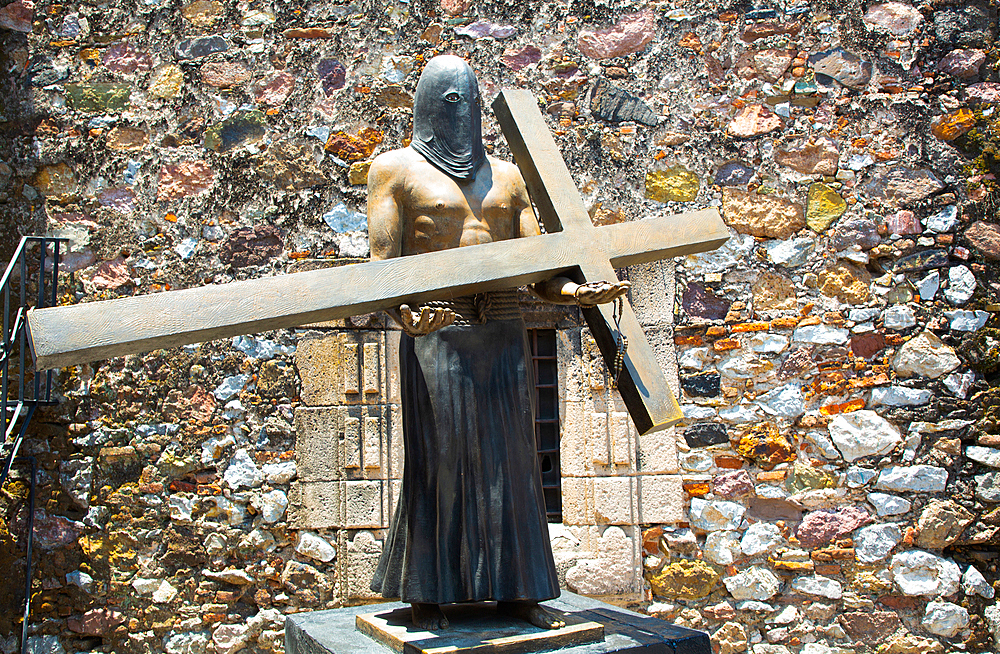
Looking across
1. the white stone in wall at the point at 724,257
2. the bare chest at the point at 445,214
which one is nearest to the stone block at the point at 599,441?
the white stone in wall at the point at 724,257

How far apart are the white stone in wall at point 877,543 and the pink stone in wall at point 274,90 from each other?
3819 millimetres

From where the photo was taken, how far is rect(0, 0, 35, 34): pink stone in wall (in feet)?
14.8

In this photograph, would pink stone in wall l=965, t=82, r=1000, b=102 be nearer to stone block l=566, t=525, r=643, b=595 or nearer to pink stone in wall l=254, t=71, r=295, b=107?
stone block l=566, t=525, r=643, b=595

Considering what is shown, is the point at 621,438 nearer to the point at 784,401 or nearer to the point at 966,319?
the point at 784,401

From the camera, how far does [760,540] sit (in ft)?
14.4

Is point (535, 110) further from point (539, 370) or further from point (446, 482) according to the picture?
point (539, 370)

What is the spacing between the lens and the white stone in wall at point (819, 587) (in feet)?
Result: 14.3

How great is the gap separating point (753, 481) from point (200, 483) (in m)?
2.83

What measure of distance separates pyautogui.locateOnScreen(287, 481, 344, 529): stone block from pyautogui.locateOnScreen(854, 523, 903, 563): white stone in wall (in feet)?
8.70

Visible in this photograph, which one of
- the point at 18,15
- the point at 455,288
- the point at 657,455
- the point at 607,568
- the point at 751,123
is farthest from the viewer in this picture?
the point at 751,123

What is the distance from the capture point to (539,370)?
4.62 m

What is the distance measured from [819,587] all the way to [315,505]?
2602 mm

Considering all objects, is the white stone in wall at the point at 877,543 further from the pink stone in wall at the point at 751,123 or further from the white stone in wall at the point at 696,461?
the pink stone in wall at the point at 751,123

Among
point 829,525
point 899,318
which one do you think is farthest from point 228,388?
point 899,318
